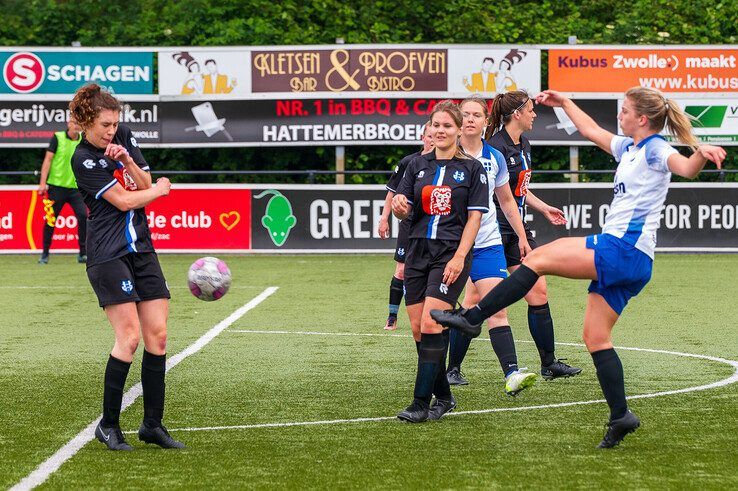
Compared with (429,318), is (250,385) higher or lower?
lower

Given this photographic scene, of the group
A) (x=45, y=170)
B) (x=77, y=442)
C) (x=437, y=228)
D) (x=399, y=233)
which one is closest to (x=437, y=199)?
(x=437, y=228)

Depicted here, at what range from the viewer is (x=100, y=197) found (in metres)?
6.71

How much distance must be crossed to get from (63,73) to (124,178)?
1683 centimetres

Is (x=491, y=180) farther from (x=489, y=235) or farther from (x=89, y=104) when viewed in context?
(x=89, y=104)

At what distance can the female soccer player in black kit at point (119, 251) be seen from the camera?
6680 millimetres

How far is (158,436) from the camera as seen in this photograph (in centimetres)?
680

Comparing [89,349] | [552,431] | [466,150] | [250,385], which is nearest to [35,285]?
[89,349]

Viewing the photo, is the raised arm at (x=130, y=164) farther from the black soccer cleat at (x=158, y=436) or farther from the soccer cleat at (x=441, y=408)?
the soccer cleat at (x=441, y=408)

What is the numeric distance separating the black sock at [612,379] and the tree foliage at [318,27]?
18.0 m

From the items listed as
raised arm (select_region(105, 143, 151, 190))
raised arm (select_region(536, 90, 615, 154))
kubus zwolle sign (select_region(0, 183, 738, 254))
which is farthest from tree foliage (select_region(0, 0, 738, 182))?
raised arm (select_region(105, 143, 151, 190))

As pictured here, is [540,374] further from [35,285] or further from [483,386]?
[35,285]

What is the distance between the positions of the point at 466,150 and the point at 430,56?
46.4 feet

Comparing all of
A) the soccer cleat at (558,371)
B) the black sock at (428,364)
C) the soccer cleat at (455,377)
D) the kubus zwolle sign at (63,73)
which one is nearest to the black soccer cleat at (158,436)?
the black sock at (428,364)

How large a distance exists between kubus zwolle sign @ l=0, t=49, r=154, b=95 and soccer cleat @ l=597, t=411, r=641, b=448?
17344mm
